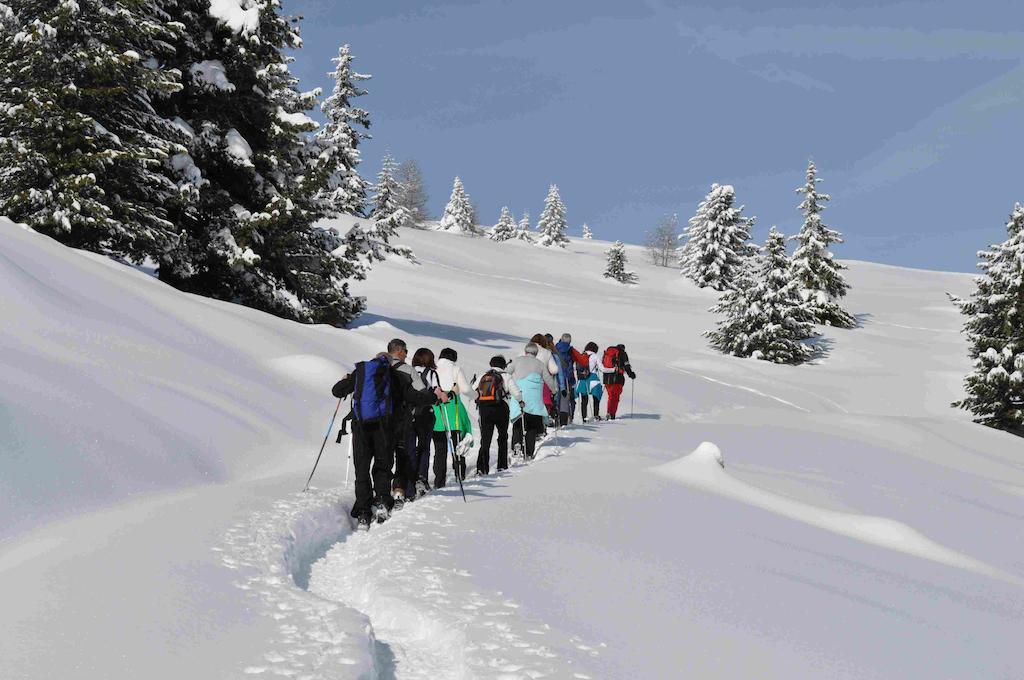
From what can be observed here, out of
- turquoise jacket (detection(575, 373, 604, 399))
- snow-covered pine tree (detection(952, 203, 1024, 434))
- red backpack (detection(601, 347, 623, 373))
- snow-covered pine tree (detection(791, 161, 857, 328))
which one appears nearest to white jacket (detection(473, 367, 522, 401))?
turquoise jacket (detection(575, 373, 604, 399))

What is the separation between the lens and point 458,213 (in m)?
95.4

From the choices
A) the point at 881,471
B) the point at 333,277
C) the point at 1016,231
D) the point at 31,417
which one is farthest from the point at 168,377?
the point at 1016,231

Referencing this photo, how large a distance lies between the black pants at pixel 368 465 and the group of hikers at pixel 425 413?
0.03ft

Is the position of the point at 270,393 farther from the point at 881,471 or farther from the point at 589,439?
the point at 881,471

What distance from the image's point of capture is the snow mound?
8.27 metres

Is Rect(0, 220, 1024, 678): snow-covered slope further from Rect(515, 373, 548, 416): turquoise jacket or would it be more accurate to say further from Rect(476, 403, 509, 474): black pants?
Rect(515, 373, 548, 416): turquoise jacket

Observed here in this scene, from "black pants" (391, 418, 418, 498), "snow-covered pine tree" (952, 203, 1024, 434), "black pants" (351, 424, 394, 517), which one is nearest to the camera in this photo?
"black pants" (351, 424, 394, 517)

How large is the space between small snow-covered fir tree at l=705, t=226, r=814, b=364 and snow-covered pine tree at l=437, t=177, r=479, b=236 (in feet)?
196

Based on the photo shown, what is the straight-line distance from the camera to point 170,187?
16359mm

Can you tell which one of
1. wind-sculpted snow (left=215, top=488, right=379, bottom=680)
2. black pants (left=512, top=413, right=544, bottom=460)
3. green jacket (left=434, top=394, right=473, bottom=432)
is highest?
green jacket (left=434, top=394, right=473, bottom=432)

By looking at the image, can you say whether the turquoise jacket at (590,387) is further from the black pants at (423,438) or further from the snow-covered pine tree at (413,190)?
the snow-covered pine tree at (413,190)

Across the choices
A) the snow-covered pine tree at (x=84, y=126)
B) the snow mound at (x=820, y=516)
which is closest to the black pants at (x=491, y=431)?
the snow mound at (x=820, y=516)

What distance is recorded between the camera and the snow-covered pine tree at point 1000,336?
89.8 ft

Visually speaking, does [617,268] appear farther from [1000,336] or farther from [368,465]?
[368,465]
